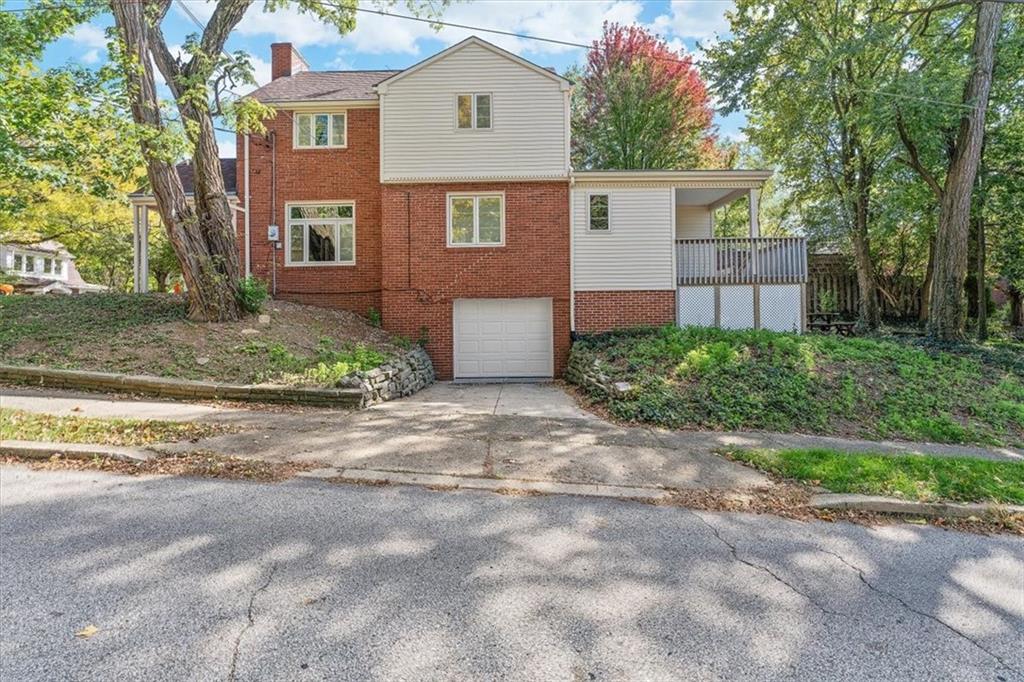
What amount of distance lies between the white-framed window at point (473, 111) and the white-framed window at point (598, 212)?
3.09 metres

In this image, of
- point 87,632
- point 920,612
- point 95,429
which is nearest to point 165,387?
point 95,429

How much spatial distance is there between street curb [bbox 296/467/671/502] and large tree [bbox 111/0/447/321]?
7.19 metres

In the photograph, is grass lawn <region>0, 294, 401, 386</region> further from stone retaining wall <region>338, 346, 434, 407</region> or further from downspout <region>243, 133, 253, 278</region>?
downspout <region>243, 133, 253, 278</region>

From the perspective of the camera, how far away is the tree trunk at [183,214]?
9.31m

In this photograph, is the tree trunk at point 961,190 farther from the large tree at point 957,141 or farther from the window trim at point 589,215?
the window trim at point 589,215

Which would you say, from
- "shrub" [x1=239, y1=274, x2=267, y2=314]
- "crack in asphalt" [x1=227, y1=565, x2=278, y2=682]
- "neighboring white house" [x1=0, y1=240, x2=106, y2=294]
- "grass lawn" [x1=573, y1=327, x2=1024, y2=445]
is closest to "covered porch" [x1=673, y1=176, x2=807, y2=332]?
"grass lawn" [x1=573, y1=327, x2=1024, y2=445]

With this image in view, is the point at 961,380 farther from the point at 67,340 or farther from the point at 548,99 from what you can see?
the point at 67,340

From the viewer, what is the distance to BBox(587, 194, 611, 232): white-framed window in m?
12.9

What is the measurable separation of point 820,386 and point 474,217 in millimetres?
8232

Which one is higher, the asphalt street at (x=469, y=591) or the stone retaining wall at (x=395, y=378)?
the stone retaining wall at (x=395, y=378)

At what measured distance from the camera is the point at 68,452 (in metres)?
4.75

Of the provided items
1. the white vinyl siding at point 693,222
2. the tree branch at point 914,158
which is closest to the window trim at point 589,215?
the white vinyl siding at point 693,222

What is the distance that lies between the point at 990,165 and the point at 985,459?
478 inches

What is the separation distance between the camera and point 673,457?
5578 mm
